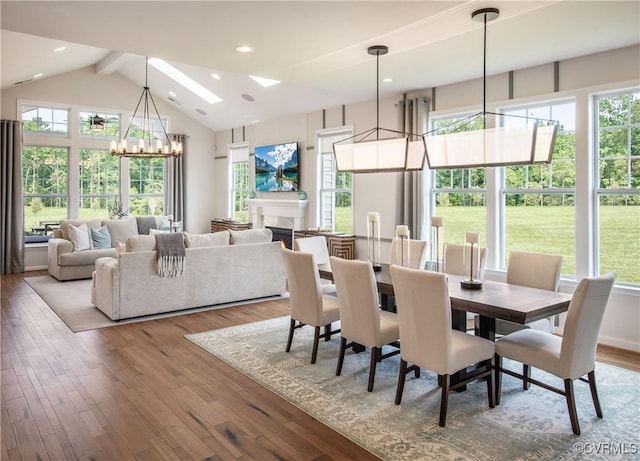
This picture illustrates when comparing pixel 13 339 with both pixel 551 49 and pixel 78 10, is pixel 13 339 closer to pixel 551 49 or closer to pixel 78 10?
pixel 78 10

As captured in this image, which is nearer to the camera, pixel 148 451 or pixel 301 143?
pixel 148 451

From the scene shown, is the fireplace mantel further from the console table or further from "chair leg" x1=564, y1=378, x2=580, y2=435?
"chair leg" x1=564, y1=378, x2=580, y2=435

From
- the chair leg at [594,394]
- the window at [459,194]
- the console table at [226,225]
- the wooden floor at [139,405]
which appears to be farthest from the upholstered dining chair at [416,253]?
the console table at [226,225]

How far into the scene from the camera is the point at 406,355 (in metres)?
3.15

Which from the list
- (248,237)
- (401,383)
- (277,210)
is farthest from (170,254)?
(277,210)

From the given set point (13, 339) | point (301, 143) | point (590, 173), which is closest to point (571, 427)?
point (590, 173)

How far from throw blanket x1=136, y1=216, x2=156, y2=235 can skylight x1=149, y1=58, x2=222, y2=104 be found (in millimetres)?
2668

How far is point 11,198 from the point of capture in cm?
823

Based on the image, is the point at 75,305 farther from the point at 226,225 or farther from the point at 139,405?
the point at 226,225

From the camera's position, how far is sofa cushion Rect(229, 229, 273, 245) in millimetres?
6020

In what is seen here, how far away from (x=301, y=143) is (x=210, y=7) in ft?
17.0

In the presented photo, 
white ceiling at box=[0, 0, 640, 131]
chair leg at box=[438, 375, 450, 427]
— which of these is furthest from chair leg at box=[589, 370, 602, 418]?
white ceiling at box=[0, 0, 640, 131]

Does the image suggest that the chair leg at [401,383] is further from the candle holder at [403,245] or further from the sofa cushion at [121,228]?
the sofa cushion at [121,228]

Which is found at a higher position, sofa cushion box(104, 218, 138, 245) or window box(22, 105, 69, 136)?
window box(22, 105, 69, 136)
